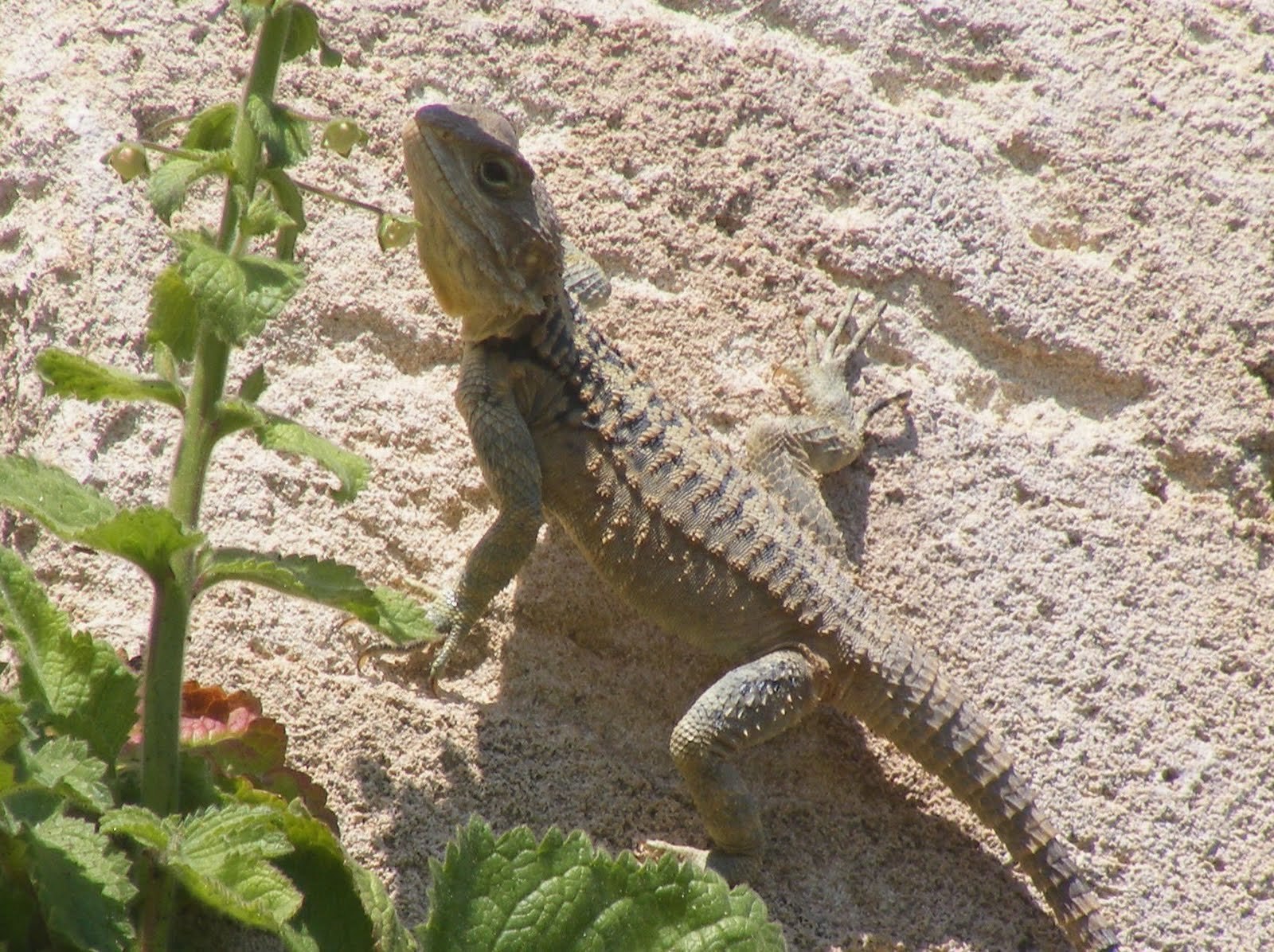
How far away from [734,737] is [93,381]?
1.87 m

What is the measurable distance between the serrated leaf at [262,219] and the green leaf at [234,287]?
47mm

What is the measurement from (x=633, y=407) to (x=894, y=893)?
4.97ft

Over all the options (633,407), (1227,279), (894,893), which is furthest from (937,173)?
(894,893)

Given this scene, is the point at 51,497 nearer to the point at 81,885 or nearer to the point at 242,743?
the point at 81,885

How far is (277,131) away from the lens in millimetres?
2197

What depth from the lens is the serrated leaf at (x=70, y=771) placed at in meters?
2.04

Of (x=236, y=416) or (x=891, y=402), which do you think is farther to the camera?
(x=891, y=402)

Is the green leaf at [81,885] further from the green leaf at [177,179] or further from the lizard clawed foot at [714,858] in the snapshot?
the lizard clawed foot at [714,858]

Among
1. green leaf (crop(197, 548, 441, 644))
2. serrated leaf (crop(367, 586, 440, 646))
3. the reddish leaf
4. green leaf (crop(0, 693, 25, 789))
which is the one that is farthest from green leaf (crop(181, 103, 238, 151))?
the reddish leaf

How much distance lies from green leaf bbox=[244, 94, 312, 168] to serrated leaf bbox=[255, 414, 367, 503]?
1.45 ft

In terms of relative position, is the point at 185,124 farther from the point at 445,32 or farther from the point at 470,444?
the point at 470,444

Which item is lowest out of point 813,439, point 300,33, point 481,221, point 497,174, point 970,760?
point 970,760

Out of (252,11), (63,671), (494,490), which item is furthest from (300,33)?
(494,490)

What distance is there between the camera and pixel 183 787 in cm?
235
